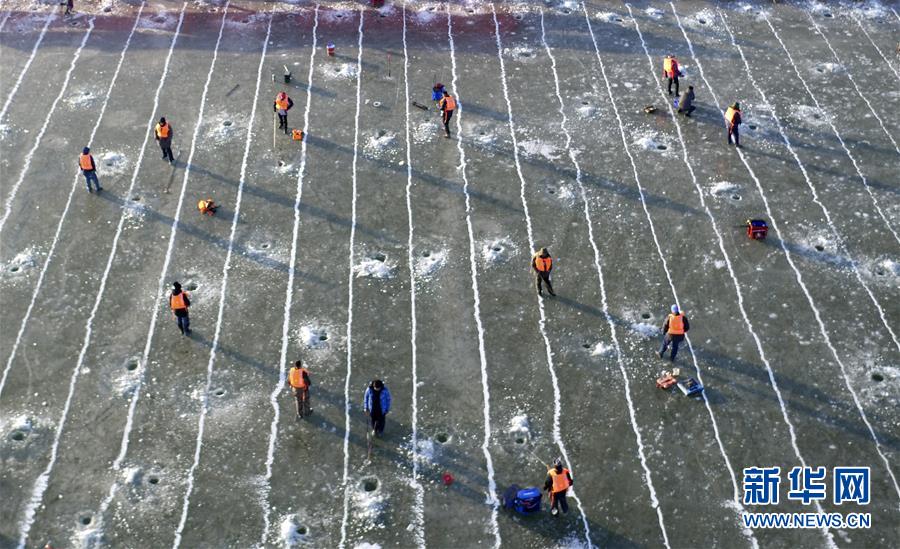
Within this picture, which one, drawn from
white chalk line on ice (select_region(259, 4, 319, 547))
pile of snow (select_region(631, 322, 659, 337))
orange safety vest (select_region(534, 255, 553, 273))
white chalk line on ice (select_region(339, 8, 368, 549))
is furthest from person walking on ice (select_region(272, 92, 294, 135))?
pile of snow (select_region(631, 322, 659, 337))

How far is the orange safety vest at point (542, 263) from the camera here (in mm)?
18641

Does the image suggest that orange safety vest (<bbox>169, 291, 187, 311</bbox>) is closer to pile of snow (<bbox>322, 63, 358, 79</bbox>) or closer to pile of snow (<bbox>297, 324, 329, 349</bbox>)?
pile of snow (<bbox>297, 324, 329, 349</bbox>)

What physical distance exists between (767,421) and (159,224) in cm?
1254

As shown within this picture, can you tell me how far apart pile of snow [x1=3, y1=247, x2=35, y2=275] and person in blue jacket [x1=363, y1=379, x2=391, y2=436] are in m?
8.28

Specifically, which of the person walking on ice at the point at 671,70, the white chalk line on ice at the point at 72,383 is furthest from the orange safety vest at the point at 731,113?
the white chalk line on ice at the point at 72,383

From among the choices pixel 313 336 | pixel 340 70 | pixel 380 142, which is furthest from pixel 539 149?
pixel 313 336

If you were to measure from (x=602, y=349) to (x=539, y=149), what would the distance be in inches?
264

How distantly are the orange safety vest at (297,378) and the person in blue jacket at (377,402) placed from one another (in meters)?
1.05

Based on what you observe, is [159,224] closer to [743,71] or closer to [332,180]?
[332,180]

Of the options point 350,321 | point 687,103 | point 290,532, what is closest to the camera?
point 290,532

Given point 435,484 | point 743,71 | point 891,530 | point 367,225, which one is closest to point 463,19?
point 743,71

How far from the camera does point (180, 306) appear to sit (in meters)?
17.8

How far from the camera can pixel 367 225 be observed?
69.1 ft

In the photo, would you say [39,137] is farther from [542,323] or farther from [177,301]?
[542,323]
